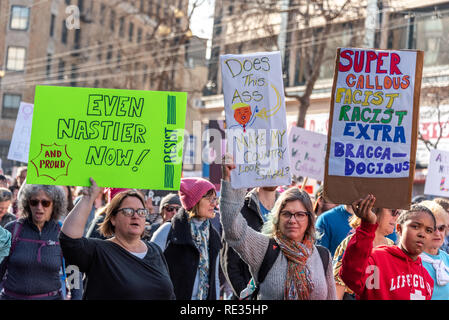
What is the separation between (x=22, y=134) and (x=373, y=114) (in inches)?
326

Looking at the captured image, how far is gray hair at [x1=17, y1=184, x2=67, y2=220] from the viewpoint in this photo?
6.37 m

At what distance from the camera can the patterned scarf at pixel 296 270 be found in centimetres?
454

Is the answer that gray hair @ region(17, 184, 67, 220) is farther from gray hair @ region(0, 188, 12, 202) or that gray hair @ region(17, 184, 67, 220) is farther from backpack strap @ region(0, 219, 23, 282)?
gray hair @ region(0, 188, 12, 202)

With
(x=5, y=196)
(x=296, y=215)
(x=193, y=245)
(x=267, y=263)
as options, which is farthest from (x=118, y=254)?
(x=5, y=196)

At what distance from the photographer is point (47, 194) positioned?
6402mm

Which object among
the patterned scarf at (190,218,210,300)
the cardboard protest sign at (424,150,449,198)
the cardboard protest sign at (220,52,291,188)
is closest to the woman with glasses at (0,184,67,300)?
the patterned scarf at (190,218,210,300)

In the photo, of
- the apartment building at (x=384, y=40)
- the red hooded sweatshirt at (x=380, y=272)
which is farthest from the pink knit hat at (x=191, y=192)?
the apartment building at (x=384, y=40)

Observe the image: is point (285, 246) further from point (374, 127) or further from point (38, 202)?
point (38, 202)

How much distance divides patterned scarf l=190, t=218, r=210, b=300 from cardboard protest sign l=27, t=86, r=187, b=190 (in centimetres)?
131

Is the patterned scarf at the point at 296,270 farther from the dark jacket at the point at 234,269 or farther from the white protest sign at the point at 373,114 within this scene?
the dark jacket at the point at 234,269

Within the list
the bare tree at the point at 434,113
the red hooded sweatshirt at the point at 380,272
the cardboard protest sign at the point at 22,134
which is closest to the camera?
the red hooded sweatshirt at the point at 380,272

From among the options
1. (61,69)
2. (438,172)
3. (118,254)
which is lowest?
(118,254)

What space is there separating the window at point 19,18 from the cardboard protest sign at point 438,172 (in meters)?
40.5

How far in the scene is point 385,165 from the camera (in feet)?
17.1
